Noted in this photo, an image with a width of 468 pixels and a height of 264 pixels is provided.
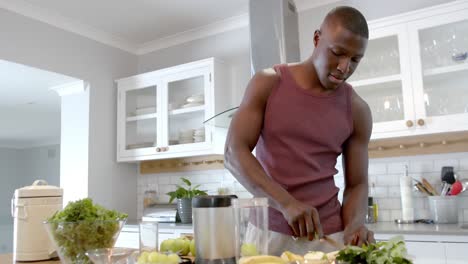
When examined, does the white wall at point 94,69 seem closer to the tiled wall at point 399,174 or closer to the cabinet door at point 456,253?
the tiled wall at point 399,174

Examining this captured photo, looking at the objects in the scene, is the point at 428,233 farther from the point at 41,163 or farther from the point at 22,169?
the point at 22,169

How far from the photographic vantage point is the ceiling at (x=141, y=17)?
130 inches

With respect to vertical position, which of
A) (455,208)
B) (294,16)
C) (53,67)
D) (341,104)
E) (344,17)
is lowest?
(455,208)

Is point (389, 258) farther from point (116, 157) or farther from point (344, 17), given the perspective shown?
point (116, 157)

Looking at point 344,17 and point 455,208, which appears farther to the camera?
point 455,208

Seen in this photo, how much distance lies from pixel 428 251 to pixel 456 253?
0.42 feet

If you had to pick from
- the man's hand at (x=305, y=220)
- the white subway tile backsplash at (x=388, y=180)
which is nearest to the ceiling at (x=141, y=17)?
the white subway tile backsplash at (x=388, y=180)

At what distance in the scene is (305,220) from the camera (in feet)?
3.28

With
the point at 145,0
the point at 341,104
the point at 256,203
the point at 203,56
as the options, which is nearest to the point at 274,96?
the point at 341,104

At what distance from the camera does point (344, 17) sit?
1.18 metres

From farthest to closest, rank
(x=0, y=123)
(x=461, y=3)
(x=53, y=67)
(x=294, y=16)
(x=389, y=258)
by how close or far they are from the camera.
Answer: (x=0, y=123) → (x=53, y=67) → (x=294, y=16) → (x=461, y=3) → (x=389, y=258)

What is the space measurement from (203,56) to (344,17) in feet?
9.09

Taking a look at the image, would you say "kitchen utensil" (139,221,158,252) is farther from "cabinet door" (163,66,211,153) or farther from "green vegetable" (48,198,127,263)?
"cabinet door" (163,66,211,153)

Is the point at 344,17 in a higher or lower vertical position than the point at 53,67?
lower
